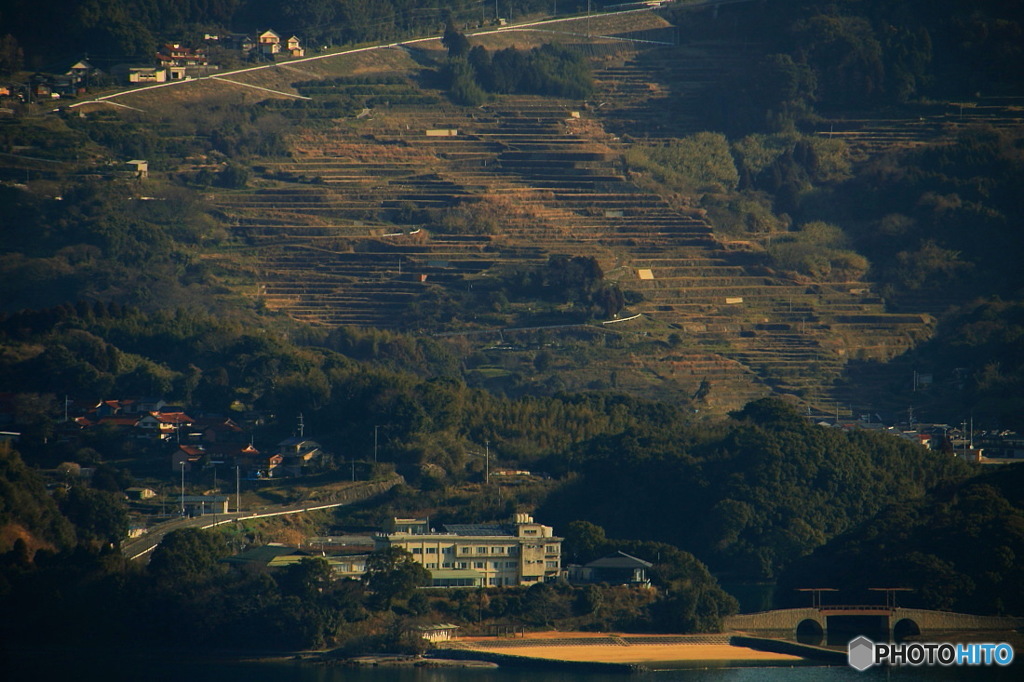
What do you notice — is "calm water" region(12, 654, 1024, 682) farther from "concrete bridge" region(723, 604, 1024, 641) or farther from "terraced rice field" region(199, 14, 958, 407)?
"terraced rice field" region(199, 14, 958, 407)

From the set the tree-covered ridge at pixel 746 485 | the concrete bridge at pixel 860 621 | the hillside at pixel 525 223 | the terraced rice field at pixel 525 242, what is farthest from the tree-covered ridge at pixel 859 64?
the concrete bridge at pixel 860 621

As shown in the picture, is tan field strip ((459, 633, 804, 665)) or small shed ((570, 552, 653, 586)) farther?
small shed ((570, 552, 653, 586))

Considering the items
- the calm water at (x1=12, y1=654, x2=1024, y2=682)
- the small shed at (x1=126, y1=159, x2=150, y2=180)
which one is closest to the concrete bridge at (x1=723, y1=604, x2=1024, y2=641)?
the calm water at (x1=12, y1=654, x2=1024, y2=682)

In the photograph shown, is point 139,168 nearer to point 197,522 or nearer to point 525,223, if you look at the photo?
point 525,223

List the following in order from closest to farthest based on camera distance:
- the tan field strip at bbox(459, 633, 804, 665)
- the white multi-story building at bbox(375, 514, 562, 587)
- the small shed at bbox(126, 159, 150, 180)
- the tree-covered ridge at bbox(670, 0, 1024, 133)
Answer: the tan field strip at bbox(459, 633, 804, 665) < the white multi-story building at bbox(375, 514, 562, 587) < the small shed at bbox(126, 159, 150, 180) < the tree-covered ridge at bbox(670, 0, 1024, 133)

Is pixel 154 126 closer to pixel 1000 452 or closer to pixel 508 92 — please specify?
pixel 508 92

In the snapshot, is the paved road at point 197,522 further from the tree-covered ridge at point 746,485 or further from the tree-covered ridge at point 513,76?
the tree-covered ridge at point 513,76
